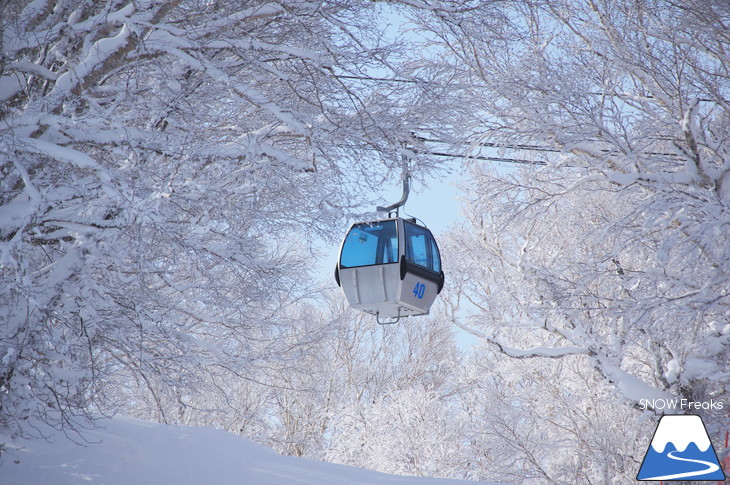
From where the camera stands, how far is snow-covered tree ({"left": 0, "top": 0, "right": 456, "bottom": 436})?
6.03 metres

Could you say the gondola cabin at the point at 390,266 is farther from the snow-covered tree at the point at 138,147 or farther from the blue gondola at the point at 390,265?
the snow-covered tree at the point at 138,147

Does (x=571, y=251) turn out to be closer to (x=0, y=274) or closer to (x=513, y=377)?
(x=513, y=377)

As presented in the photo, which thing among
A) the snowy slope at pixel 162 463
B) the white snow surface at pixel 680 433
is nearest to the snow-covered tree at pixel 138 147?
the snowy slope at pixel 162 463

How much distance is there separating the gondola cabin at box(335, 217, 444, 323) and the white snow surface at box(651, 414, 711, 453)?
509cm

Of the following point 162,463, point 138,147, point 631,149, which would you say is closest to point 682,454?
point 631,149

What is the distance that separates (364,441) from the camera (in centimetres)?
2030

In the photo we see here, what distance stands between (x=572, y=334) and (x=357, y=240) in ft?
21.6

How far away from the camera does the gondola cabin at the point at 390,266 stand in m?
7.58

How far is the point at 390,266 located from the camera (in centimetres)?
757

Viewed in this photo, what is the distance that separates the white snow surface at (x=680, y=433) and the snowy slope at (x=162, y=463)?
472cm

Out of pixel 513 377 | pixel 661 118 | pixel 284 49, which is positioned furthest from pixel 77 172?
pixel 513 377

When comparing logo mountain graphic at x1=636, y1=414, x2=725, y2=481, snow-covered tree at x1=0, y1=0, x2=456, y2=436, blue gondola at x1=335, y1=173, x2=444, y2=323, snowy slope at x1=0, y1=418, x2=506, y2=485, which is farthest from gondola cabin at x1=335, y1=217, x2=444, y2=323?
logo mountain graphic at x1=636, y1=414, x2=725, y2=481

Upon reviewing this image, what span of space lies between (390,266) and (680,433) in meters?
6.08

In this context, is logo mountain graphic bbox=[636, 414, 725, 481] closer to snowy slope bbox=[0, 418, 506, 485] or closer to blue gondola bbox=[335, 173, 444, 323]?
snowy slope bbox=[0, 418, 506, 485]
